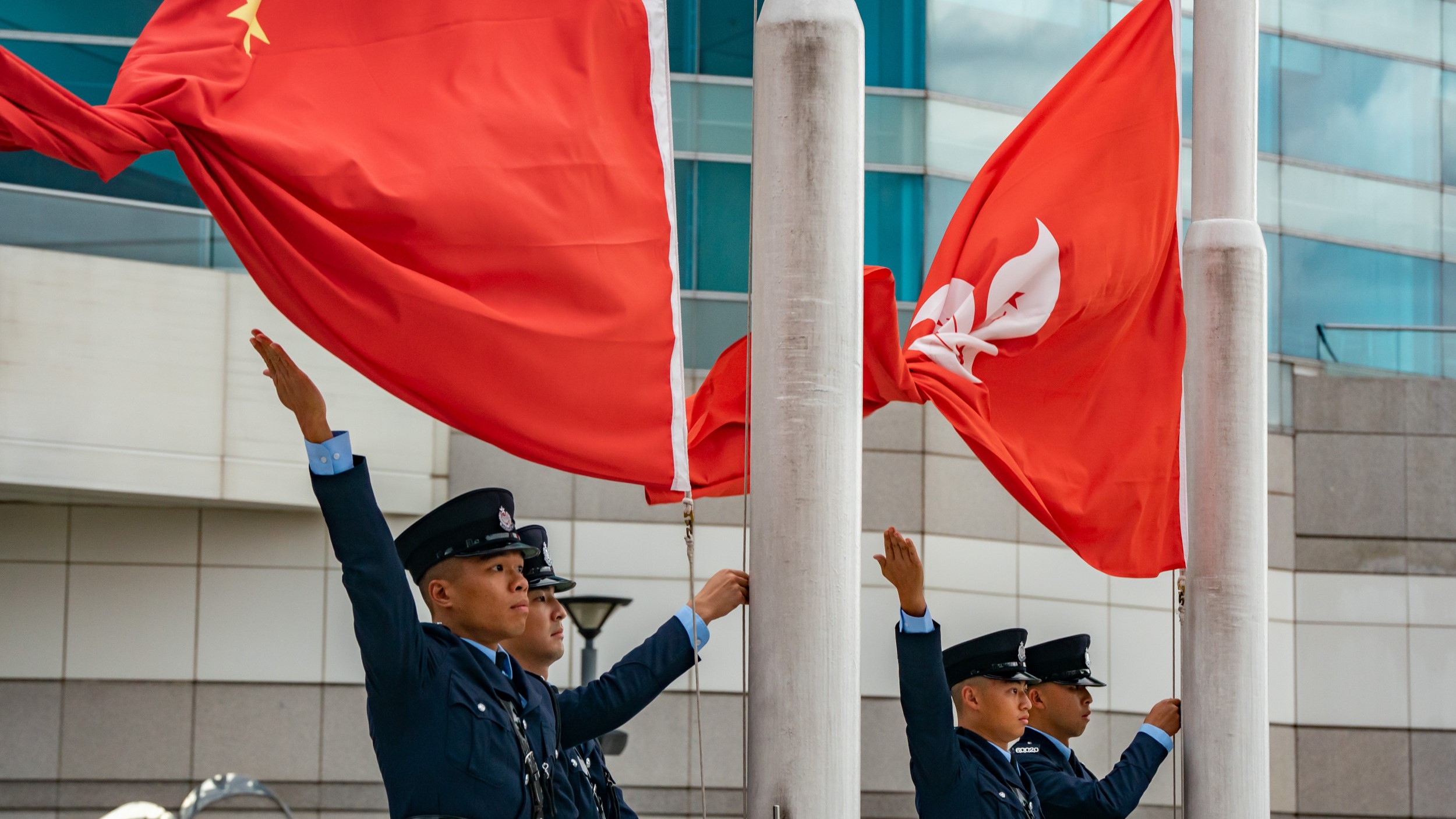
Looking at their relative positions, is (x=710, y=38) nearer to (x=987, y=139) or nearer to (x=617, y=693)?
(x=987, y=139)

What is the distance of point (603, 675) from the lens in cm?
457

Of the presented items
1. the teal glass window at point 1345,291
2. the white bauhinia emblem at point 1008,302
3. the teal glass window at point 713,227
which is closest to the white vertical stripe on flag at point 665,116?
the white bauhinia emblem at point 1008,302

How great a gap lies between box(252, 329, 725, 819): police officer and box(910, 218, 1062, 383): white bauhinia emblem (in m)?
1.79

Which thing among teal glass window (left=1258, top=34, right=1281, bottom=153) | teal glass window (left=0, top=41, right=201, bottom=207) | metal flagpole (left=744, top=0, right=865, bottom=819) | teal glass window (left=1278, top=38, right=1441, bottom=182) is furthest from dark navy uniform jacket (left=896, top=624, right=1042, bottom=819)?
teal glass window (left=1278, top=38, right=1441, bottom=182)

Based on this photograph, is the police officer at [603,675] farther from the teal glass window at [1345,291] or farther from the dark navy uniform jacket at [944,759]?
the teal glass window at [1345,291]

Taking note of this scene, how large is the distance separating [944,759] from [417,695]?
1.81m

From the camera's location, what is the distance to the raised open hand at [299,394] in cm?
335

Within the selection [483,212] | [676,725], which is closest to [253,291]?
[676,725]

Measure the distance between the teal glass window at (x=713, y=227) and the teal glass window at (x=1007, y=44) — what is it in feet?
6.67

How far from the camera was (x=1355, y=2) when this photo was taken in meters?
16.6

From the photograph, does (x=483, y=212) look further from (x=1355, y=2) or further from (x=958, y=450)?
(x=1355, y=2)

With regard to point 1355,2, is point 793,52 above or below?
below

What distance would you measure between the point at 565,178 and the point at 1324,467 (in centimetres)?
1297

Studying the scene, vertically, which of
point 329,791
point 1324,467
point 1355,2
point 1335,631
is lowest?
point 329,791
